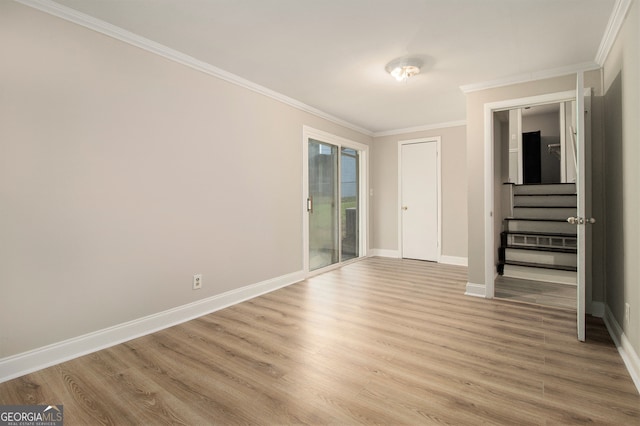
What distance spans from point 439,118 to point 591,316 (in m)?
3.40

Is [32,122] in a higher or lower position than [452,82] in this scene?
lower

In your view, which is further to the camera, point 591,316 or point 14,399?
point 591,316

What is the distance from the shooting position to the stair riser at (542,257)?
4086 mm

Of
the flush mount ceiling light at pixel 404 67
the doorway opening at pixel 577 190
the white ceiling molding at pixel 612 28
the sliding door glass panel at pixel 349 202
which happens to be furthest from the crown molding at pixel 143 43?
the white ceiling molding at pixel 612 28

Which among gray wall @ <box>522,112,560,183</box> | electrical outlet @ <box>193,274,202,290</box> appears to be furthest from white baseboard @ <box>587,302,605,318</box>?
gray wall @ <box>522,112,560,183</box>

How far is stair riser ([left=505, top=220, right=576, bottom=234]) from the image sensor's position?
175 inches

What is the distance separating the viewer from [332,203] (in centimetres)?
501

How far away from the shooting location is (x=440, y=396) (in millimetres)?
1686

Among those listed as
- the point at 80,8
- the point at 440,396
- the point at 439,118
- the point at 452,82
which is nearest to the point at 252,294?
the point at 440,396

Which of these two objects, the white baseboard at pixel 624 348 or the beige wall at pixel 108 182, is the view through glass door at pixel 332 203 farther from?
the white baseboard at pixel 624 348

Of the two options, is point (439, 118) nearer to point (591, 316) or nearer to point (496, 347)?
point (591, 316)

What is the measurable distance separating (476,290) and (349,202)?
104 inches

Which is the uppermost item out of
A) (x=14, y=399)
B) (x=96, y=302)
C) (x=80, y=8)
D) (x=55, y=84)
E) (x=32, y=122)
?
(x=80, y=8)

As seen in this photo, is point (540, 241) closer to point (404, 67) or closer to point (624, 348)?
point (624, 348)
